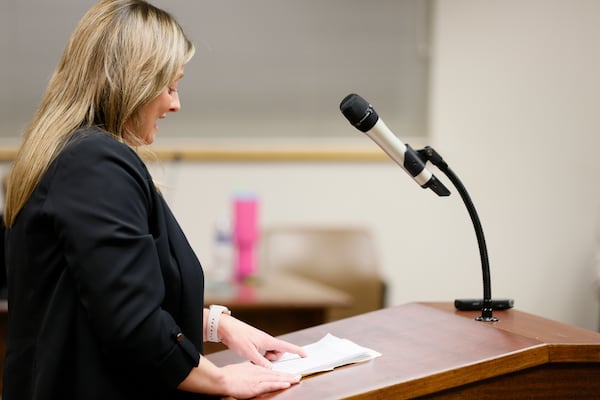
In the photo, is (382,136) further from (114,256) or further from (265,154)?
(265,154)

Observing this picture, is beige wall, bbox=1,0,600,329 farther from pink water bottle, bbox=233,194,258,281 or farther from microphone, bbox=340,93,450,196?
microphone, bbox=340,93,450,196

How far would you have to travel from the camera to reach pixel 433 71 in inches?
161

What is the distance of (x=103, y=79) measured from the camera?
1.27m

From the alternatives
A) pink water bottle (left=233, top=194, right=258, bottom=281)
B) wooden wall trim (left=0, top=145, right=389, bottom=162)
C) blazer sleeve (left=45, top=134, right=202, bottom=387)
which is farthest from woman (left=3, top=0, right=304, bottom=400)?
wooden wall trim (left=0, top=145, right=389, bottom=162)

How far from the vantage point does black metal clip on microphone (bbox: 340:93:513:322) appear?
4.47 ft

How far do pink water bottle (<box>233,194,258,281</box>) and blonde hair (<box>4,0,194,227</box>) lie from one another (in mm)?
1783

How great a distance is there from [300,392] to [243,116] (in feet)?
9.68

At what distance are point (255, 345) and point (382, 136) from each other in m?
0.44

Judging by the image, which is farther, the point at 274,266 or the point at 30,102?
the point at 30,102

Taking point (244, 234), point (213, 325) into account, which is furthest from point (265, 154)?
point (213, 325)

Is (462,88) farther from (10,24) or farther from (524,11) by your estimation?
(10,24)

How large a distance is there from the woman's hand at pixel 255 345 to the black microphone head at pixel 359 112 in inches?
16.5

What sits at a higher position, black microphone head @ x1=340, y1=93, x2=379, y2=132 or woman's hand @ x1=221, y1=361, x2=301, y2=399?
black microphone head @ x1=340, y1=93, x2=379, y2=132

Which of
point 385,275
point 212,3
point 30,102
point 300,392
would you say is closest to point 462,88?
point 385,275
